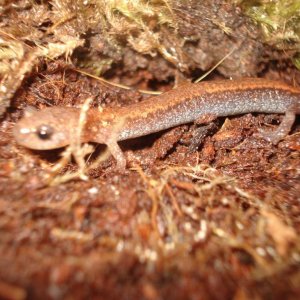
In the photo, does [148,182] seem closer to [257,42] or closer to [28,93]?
[28,93]

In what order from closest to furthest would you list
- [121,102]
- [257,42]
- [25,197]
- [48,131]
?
[25,197] < [48,131] < [257,42] < [121,102]

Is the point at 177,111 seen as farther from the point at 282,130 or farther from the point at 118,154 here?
the point at 282,130

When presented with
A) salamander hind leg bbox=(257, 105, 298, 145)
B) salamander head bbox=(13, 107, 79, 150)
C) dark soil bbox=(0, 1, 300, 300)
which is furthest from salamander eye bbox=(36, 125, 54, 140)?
salamander hind leg bbox=(257, 105, 298, 145)

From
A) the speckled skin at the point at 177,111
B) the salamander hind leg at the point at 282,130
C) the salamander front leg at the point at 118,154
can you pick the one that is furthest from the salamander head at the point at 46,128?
the salamander hind leg at the point at 282,130

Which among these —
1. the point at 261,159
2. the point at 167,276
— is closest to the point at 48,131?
the point at 167,276

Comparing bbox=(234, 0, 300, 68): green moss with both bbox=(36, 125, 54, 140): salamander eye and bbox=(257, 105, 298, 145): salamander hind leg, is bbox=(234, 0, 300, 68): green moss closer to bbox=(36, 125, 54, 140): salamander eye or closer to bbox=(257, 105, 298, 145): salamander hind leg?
bbox=(257, 105, 298, 145): salamander hind leg

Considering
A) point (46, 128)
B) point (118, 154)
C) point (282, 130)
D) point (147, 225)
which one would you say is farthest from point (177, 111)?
point (147, 225)
